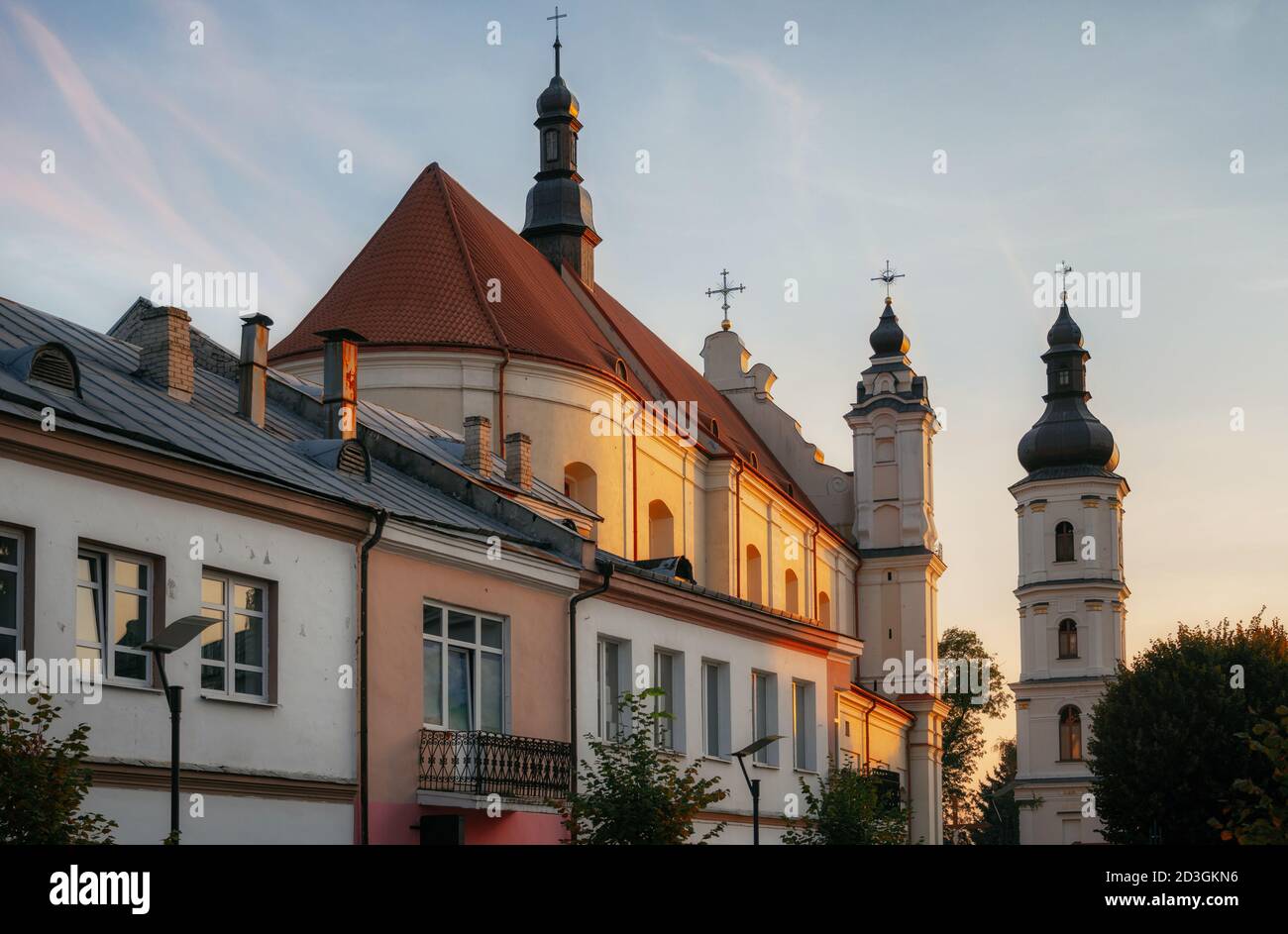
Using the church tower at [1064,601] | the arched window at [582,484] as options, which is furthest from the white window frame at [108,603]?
the church tower at [1064,601]

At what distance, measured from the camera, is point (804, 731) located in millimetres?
30484

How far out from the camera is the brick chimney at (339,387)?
25266mm

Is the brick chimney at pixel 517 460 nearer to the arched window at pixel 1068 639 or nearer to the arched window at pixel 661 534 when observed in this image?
the arched window at pixel 661 534

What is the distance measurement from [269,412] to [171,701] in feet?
33.7

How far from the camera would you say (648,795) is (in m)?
20.5

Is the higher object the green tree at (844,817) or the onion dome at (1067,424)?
the onion dome at (1067,424)

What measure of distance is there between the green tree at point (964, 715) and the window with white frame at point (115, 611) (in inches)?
2707

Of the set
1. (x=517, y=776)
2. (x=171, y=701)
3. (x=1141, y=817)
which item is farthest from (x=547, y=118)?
(x=171, y=701)

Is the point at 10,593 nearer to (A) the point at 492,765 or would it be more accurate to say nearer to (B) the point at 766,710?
(A) the point at 492,765

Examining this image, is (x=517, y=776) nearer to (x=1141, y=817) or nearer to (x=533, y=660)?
(x=533, y=660)

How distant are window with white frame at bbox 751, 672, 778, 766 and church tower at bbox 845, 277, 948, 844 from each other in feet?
102

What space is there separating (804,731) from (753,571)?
66.4 ft

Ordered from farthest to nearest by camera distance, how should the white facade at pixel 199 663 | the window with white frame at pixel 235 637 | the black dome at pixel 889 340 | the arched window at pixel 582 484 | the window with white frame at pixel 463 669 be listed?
the black dome at pixel 889 340
the arched window at pixel 582 484
the window with white frame at pixel 463 669
the window with white frame at pixel 235 637
the white facade at pixel 199 663

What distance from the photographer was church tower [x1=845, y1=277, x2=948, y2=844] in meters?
61.7
